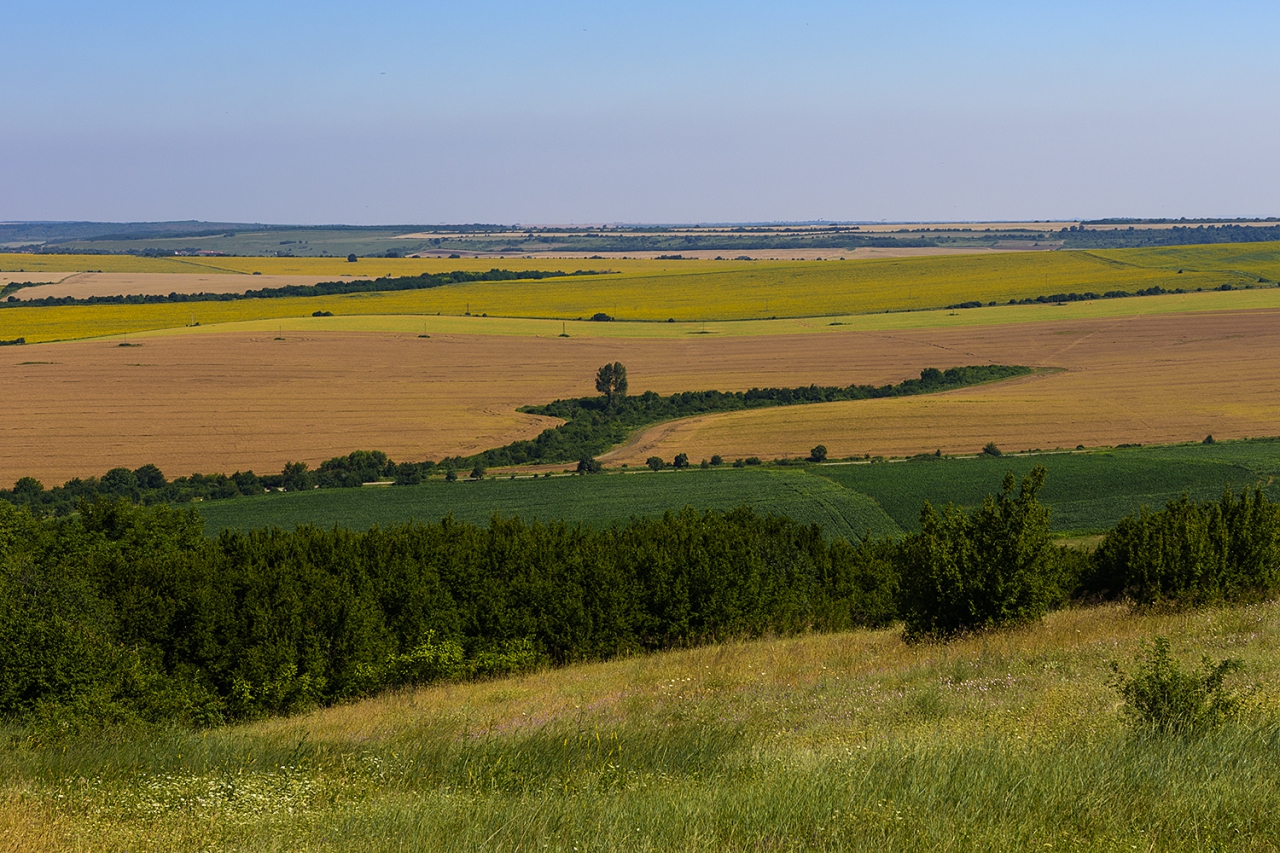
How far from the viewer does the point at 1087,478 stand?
50.7 metres

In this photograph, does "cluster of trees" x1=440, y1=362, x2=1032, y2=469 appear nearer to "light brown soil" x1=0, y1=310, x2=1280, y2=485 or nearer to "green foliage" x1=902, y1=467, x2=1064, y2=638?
"light brown soil" x1=0, y1=310, x2=1280, y2=485

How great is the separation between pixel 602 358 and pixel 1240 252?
123706 mm

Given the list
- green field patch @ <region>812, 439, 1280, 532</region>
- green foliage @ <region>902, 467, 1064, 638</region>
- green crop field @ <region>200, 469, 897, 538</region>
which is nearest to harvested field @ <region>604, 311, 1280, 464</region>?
green field patch @ <region>812, 439, 1280, 532</region>

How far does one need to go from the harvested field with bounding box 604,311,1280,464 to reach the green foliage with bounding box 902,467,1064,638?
137 ft

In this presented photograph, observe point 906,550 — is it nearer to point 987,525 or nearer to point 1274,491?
point 987,525

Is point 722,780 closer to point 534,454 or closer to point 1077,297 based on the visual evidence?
point 534,454

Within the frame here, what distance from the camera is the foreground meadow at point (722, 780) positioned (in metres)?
6.15

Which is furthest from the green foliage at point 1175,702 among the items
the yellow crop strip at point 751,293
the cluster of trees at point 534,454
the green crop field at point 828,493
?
the yellow crop strip at point 751,293

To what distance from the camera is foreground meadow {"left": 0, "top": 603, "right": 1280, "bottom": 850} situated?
20.2 ft

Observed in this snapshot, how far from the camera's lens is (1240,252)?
165750 millimetres

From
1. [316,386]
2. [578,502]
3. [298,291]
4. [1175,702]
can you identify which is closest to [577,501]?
[578,502]

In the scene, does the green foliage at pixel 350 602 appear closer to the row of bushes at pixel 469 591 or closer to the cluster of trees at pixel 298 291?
the row of bushes at pixel 469 591

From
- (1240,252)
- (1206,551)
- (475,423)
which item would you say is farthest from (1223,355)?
(1240,252)

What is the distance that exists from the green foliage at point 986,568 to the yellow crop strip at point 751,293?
97.3 m
